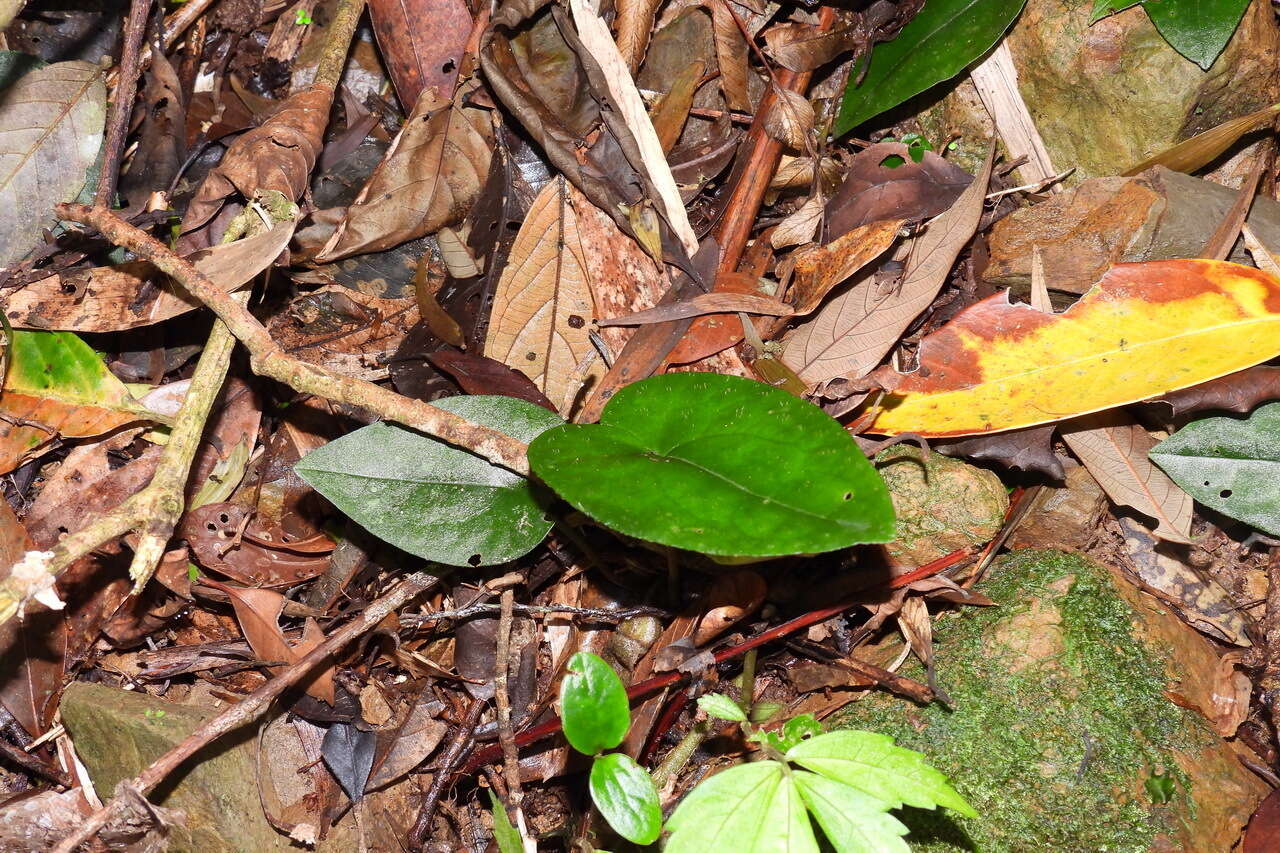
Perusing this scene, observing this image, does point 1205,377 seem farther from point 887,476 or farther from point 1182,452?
point 887,476

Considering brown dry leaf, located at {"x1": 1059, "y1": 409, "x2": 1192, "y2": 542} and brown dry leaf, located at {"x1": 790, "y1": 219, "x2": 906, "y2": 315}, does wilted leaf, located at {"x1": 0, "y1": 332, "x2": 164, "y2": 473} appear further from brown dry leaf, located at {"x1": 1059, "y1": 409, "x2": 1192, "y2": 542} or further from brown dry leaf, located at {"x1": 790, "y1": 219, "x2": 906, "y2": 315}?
brown dry leaf, located at {"x1": 1059, "y1": 409, "x2": 1192, "y2": 542}

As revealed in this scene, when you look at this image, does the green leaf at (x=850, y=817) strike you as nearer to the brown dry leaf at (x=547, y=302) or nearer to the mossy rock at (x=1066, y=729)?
the mossy rock at (x=1066, y=729)

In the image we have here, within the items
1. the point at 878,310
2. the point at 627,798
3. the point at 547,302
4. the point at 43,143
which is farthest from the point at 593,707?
the point at 43,143

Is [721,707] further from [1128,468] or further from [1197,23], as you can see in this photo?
[1197,23]

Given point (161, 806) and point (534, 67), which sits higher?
point (534, 67)

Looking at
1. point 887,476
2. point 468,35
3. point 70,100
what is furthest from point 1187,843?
point 70,100
